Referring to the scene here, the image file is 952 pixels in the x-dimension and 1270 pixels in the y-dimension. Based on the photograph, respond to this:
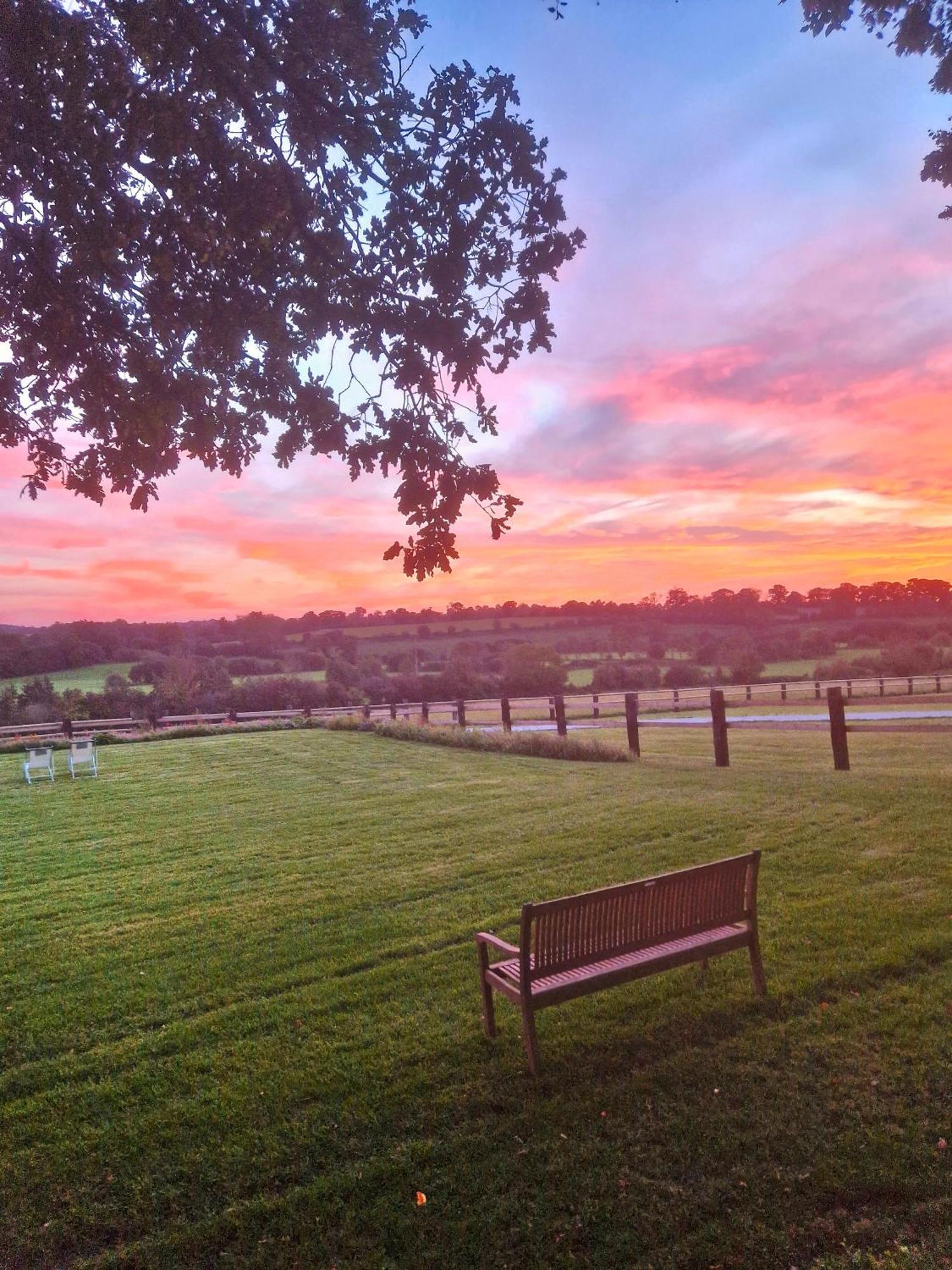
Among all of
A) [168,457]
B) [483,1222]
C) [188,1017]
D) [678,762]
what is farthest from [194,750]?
[483,1222]

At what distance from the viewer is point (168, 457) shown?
23.8 ft

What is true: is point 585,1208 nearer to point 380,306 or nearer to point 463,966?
point 463,966

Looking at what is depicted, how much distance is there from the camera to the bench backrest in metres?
4.30

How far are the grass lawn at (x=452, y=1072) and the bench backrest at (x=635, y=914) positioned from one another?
1.77ft

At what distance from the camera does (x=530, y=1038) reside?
13.8 feet

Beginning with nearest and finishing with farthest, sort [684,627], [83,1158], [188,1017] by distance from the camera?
[83,1158]
[188,1017]
[684,627]

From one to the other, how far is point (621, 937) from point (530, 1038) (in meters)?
0.80

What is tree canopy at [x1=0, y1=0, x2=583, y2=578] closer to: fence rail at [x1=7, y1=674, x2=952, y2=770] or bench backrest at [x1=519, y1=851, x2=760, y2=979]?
bench backrest at [x1=519, y1=851, x2=760, y2=979]

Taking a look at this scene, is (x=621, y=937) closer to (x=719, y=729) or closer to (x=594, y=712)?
(x=719, y=729)

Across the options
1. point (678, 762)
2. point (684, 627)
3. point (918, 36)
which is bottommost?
point (678, 762)

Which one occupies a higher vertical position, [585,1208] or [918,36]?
[918,36]

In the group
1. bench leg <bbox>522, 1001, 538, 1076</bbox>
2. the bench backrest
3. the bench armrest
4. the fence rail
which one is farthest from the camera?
the fence rail

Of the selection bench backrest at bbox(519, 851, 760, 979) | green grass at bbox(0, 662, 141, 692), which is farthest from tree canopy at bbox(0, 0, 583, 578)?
green grass at bbox(0, 662, 141, 692)

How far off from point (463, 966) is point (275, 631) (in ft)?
166
